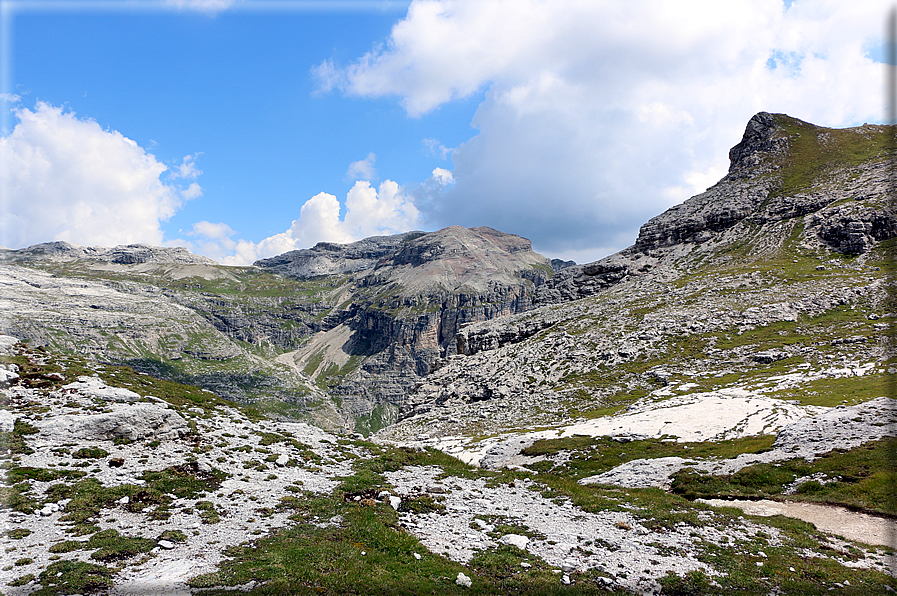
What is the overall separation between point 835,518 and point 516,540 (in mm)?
20699

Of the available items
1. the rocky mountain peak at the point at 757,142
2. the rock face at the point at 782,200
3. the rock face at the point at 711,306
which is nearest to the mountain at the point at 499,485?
the rock face at the point at 711,306

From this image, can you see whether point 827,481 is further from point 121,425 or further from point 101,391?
point 101,391

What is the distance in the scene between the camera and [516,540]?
19.7 m

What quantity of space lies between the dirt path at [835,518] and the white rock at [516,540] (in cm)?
1706

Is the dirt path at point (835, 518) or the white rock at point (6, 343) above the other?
the white rock at point (6, 343)

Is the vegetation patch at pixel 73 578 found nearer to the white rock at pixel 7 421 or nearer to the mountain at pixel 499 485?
the mountain at pixel 499 485

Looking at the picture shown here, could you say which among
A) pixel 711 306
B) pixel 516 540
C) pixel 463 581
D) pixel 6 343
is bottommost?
pixel 516 540

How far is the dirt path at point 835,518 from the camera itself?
21797 mm

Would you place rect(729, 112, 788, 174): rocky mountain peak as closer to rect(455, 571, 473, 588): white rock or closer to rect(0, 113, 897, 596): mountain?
rect(0, 113, 897, 596): mountain

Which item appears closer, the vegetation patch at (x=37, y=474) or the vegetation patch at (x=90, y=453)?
the vegetation patch at (x=37, y=474)

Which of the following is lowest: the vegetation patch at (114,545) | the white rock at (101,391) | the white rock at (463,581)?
the white rock at (463,581)

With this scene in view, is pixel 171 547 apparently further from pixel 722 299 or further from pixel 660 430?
pixel 722 299

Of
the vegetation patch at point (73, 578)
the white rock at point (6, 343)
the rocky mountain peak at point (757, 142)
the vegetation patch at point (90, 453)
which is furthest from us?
the rocky mountain peak at point (757, 142)

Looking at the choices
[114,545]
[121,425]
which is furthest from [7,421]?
[114,545]
